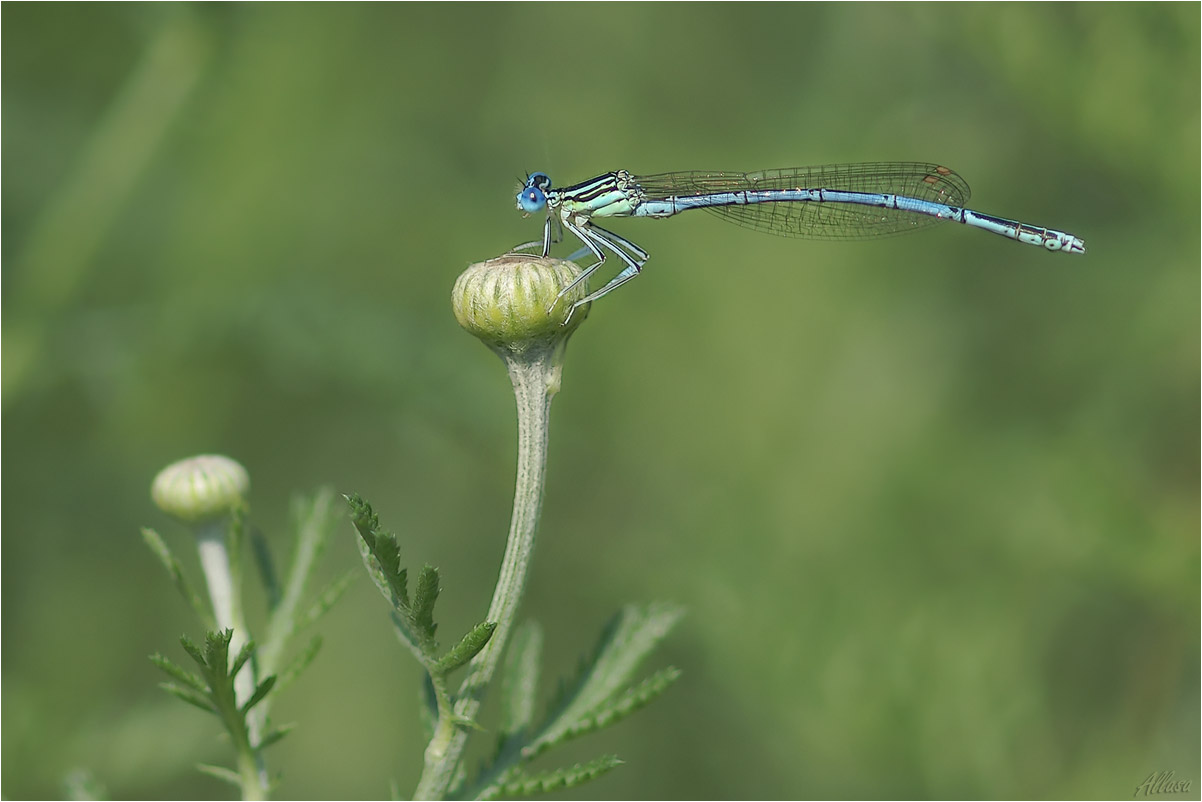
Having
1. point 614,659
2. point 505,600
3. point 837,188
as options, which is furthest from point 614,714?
point 837,188

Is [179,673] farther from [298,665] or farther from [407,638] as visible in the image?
[407,638]

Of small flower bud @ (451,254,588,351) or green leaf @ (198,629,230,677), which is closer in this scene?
green leaf @ (198,629,230,677)

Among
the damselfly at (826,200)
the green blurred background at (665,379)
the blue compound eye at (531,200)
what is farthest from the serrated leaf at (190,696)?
the damselfly at (826,200)

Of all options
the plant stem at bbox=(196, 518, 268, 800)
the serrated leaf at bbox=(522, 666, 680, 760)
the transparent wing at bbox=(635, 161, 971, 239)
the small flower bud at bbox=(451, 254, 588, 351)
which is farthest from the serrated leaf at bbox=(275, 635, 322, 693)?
the transparent wing at bbox=(635, 161, 971, 239)

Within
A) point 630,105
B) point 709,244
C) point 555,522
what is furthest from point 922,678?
point 630,105

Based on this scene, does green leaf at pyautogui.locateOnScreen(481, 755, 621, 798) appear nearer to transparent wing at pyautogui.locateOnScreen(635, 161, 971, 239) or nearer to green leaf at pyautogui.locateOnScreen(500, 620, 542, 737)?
green leaf at pyautogui.locateOnScreen(500, 620, 542, 737)

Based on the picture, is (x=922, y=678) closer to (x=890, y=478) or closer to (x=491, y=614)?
(x=890, y=478)
